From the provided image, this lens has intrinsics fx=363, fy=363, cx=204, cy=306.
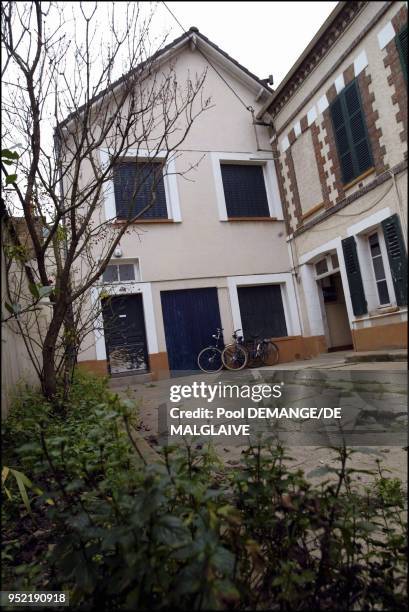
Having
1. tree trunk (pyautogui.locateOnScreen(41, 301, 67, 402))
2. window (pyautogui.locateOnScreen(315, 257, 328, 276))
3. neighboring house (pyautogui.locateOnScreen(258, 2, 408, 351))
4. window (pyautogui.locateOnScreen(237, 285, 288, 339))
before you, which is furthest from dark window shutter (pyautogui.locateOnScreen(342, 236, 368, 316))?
window (pyautogui.locateOnScreen(237, 285, 288, 339))

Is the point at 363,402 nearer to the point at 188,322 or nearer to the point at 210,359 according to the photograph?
the point at 210,359

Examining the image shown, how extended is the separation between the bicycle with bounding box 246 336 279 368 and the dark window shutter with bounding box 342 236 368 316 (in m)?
5.21

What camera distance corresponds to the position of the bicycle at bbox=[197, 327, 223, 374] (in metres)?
6.21

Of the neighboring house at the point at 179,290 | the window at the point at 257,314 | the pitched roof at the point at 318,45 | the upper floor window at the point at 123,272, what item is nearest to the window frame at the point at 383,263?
the pitched roof at the point at 318,45

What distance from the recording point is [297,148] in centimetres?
103

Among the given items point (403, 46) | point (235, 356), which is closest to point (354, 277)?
point (403, 46)

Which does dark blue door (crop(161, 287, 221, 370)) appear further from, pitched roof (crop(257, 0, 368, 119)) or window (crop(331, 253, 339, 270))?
window (crop(331, 253, 339, 270))

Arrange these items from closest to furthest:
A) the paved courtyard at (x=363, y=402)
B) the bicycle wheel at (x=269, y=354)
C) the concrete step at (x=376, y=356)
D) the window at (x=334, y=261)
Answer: the concrete step at (x=376, y=356) → the paved courtyard at (x=363, y=402) → the window at (x=334, y=261) → the bicycle wheel at (x=269, y=354)

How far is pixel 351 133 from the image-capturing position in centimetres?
79

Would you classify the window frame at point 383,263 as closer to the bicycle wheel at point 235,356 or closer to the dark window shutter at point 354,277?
the dark window shutter at point 354,277

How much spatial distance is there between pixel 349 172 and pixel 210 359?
555 cm

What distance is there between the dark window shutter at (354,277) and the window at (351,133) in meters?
0.15

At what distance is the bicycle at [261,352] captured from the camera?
610 centimetres

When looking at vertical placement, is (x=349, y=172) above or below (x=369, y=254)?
above
